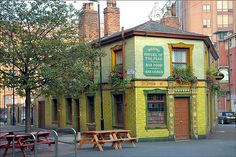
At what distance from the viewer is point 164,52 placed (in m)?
23.5

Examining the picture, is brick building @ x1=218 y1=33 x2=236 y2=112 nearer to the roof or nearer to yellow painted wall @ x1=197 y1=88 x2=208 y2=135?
yellow painted wall @ x1=197 y1=88 x2=208 y2=135

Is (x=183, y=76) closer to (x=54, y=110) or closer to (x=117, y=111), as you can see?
(x=117, y=111)

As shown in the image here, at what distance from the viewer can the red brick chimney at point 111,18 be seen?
29138 millimetres

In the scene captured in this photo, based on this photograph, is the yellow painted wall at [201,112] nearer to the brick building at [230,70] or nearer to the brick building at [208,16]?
the brick building at [230,70]

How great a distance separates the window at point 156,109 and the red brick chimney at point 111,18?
25.7ft

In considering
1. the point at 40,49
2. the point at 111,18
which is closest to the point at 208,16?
the point at 111,18

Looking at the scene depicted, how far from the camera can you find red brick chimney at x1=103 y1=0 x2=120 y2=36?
95.6 ft

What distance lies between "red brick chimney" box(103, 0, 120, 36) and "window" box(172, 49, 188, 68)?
6.66 m

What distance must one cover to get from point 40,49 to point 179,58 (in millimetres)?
9840

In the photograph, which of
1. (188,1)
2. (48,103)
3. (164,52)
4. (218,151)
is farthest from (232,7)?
(218,151)

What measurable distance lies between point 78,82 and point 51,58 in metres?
1.67

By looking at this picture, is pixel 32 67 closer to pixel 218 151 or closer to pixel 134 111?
pixel 134 111

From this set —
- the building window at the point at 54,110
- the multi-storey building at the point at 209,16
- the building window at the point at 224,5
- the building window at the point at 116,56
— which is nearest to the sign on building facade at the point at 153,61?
the building window at the point at 116,56

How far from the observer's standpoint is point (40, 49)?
56.1 feet
